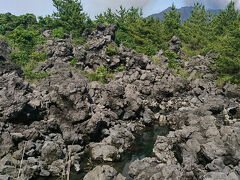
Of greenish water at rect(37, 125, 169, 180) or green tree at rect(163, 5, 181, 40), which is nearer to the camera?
greenish water at rect(37, 125, 169, 180)

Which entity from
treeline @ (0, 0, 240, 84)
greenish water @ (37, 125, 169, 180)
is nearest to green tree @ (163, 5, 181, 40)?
treeline @ (0, 0, 240, 84)

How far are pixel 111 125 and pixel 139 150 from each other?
5595mm

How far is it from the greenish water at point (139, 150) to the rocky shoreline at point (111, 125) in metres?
0.80

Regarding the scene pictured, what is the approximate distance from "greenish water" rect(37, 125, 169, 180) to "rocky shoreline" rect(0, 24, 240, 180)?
2.62ft

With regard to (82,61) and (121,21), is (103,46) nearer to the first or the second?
(82,61)

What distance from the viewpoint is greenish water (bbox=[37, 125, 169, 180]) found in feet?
71.8

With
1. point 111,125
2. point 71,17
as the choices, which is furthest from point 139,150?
point 71,17

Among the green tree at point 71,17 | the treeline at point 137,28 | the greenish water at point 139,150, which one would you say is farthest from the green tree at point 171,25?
the greenish water at point 139,150

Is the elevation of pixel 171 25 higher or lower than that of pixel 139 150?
higher

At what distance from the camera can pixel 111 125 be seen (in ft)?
99.6

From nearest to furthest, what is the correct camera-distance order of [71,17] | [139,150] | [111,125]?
1. [139,150]
2. [111,125]
3. [71,17]

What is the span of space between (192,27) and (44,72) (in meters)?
47.9

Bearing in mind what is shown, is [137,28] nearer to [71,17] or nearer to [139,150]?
[71,17]

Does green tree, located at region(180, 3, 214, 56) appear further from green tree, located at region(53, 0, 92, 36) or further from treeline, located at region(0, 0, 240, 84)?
green tree, located at region(53, 0, 92, 36)
